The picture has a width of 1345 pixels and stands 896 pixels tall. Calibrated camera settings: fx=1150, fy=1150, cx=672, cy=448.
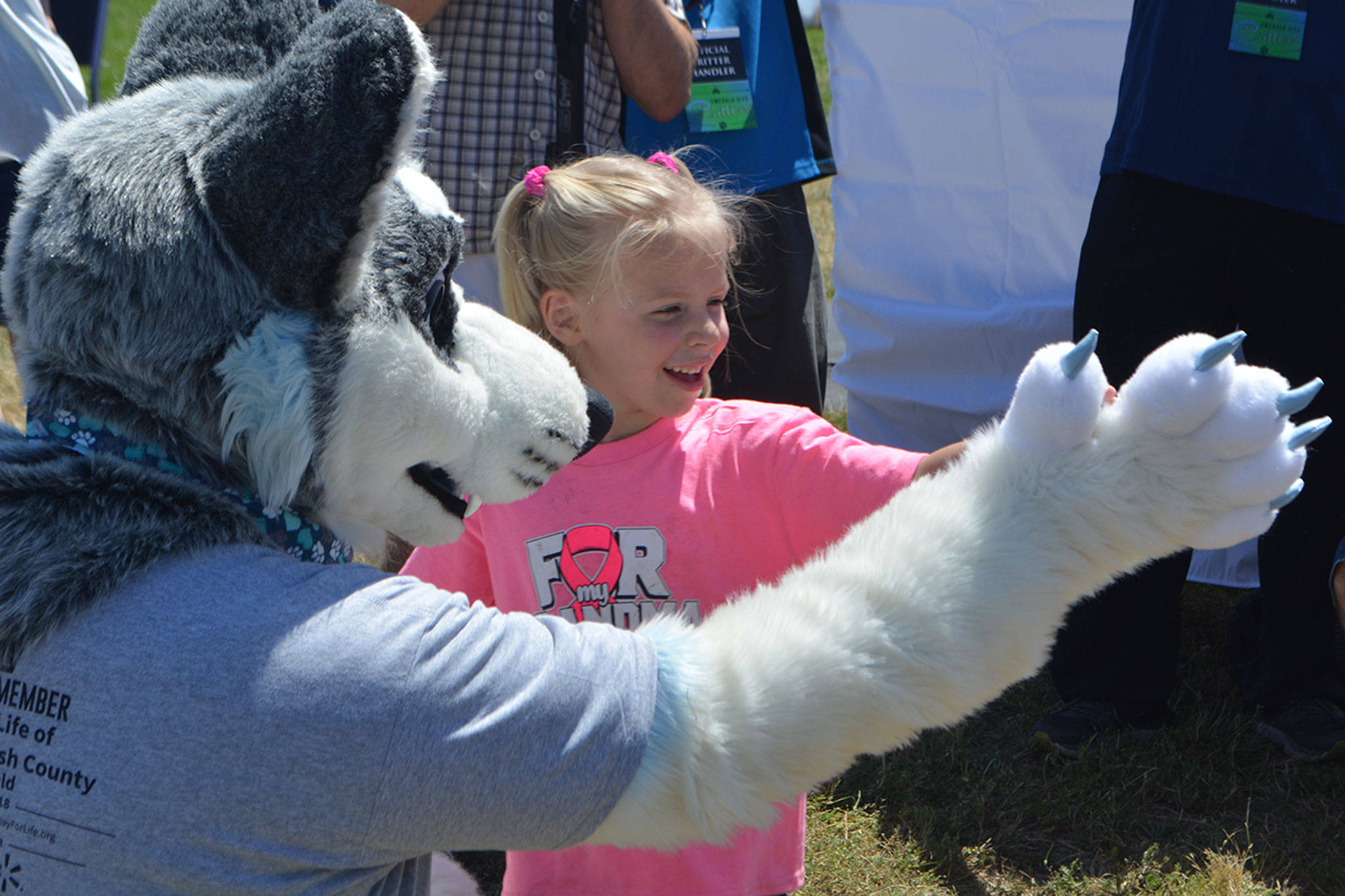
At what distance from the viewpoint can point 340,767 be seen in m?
0.88

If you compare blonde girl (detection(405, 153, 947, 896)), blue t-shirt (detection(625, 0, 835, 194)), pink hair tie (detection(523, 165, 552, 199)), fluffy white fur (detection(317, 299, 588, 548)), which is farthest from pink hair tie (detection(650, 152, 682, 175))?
fluffy white fur (detection(317, 299, 588, 548))

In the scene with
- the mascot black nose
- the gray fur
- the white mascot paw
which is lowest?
the mascot black nose

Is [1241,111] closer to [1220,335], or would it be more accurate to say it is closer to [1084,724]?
[1220,335]

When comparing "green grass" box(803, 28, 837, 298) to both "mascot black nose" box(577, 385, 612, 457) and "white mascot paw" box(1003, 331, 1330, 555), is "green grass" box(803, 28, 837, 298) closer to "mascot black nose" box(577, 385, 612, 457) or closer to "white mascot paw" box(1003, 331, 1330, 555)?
"mascot black nose" box(577, 385, 612, 457)

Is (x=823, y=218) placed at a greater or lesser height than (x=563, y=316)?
lesser

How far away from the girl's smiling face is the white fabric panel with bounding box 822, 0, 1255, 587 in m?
2.18

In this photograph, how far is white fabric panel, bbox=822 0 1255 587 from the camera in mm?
3605

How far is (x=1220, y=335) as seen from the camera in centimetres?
261

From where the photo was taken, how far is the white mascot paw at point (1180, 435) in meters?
0.94

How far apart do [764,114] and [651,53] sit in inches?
19.9

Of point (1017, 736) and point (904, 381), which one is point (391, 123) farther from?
point (904, 381)

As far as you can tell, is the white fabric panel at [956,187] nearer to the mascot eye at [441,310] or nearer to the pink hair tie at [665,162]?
the pink hair tie at [665,162]

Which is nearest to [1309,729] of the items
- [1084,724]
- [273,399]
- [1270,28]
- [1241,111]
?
[1084,724]

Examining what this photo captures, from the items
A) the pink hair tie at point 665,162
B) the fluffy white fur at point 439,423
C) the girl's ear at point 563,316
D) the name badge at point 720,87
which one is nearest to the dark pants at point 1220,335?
the name badge at point 720,87
